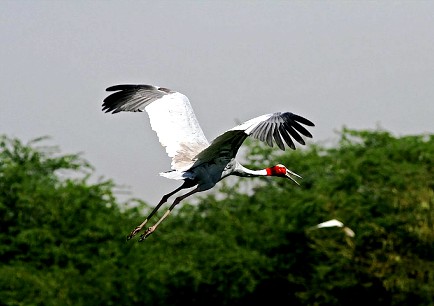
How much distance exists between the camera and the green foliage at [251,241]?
34.7 m

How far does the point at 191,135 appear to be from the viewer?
17.8 m

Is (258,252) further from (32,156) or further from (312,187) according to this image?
(32,156)

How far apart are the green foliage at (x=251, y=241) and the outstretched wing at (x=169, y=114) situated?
16.5 meters

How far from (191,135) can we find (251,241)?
64.3ft

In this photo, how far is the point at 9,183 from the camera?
39.7 meters

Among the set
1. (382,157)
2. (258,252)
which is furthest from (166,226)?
(382,157)

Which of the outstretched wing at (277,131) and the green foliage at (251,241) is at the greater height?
the green foliage at (251,241)

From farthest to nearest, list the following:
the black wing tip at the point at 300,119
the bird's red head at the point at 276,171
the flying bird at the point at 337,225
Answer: the flying bird at the point at 337,225 → the bird's red head at the point at 276,171 → the black wing tip at the point at 300,119

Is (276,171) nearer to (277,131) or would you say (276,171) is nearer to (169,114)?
(169,114)

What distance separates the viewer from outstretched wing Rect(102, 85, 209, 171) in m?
17.5

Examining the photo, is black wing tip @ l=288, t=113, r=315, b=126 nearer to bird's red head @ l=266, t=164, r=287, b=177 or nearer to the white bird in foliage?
the white bird in foliage

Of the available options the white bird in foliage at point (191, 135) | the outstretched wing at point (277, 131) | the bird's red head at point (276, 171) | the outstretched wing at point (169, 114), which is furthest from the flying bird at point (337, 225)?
the outstretched wing at point (277, 131)

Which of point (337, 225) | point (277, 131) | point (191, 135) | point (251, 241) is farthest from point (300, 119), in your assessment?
point (251, 241)

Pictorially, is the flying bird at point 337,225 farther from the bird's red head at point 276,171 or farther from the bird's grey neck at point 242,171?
the bird's grey neck at point 242,171
